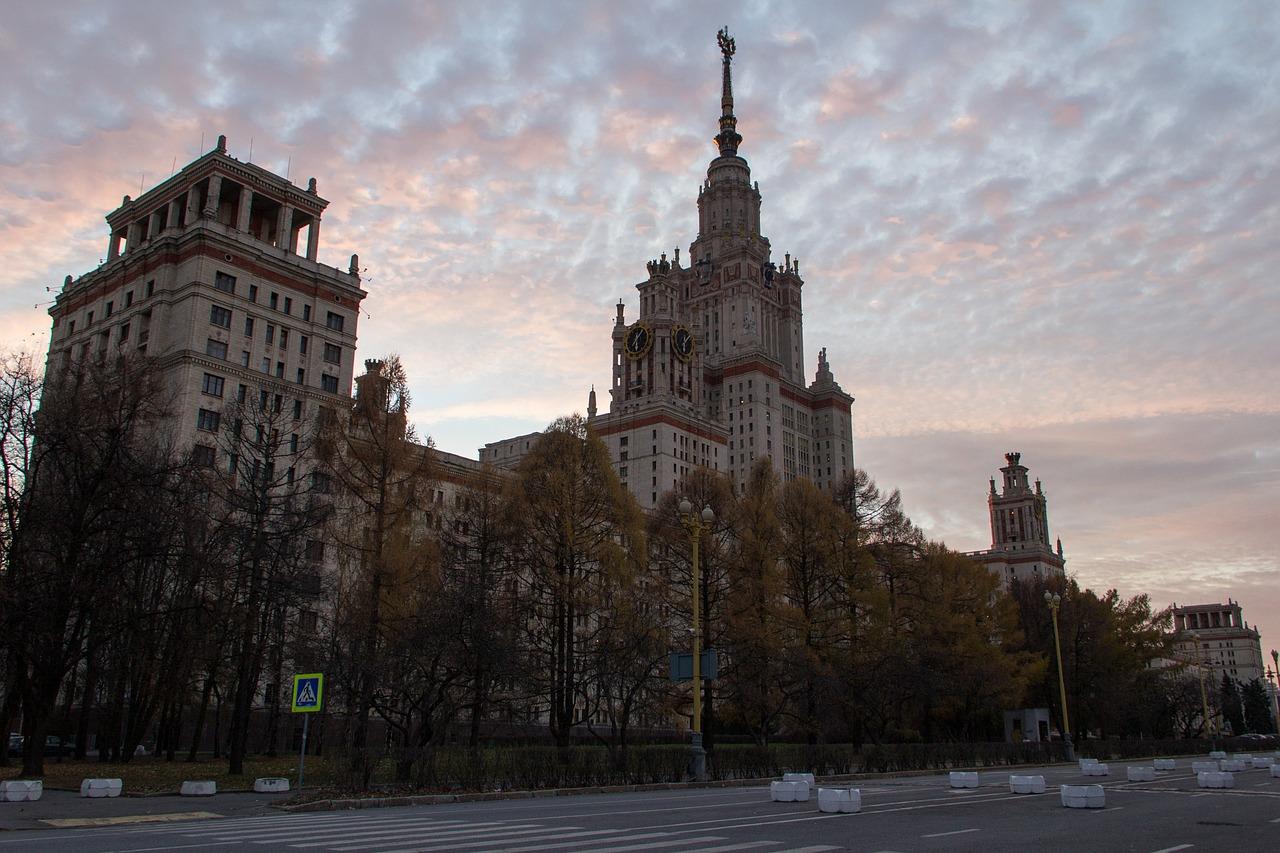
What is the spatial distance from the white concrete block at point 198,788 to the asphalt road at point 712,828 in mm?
1016

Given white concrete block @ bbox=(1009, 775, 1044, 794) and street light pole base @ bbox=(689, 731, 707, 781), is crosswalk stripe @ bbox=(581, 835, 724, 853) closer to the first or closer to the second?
street light pole base @ bbox=(689, 731, 707, 781)

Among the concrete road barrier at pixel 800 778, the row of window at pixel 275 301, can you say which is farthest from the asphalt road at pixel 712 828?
the row of window at pixel 275 301

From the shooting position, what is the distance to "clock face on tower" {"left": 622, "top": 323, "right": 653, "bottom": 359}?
468ft

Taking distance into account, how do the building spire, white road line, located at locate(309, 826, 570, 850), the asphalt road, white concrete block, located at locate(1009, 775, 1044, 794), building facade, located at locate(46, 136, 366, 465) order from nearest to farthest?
white road line, located at locate(309, 826, 570, 850) < the asphalt road < white concrete block, located at locate(1009, 775, 1044, 794) < building facade, located at locate(46, 136, 366, 465) < the building spire

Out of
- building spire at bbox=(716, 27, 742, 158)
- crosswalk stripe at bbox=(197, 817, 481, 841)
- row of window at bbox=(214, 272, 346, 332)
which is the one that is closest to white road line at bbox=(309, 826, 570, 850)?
crosswalk stripe at bbox=(197, 817, 481, 841)

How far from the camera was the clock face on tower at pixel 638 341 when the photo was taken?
143 meters

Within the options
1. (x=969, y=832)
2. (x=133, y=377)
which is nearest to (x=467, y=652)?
(x=133, y=377)

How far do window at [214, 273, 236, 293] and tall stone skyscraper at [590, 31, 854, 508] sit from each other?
6267 centimetres

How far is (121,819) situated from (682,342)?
423ft

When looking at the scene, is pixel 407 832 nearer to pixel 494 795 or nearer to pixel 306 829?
pixel 306 829

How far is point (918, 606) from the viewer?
185 ft

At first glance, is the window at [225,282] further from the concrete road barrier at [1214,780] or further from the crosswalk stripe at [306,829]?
the concrete road barrier at [1214,780]

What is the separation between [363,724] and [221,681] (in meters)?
15.6

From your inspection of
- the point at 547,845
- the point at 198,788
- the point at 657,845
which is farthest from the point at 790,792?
the point at 198,788
